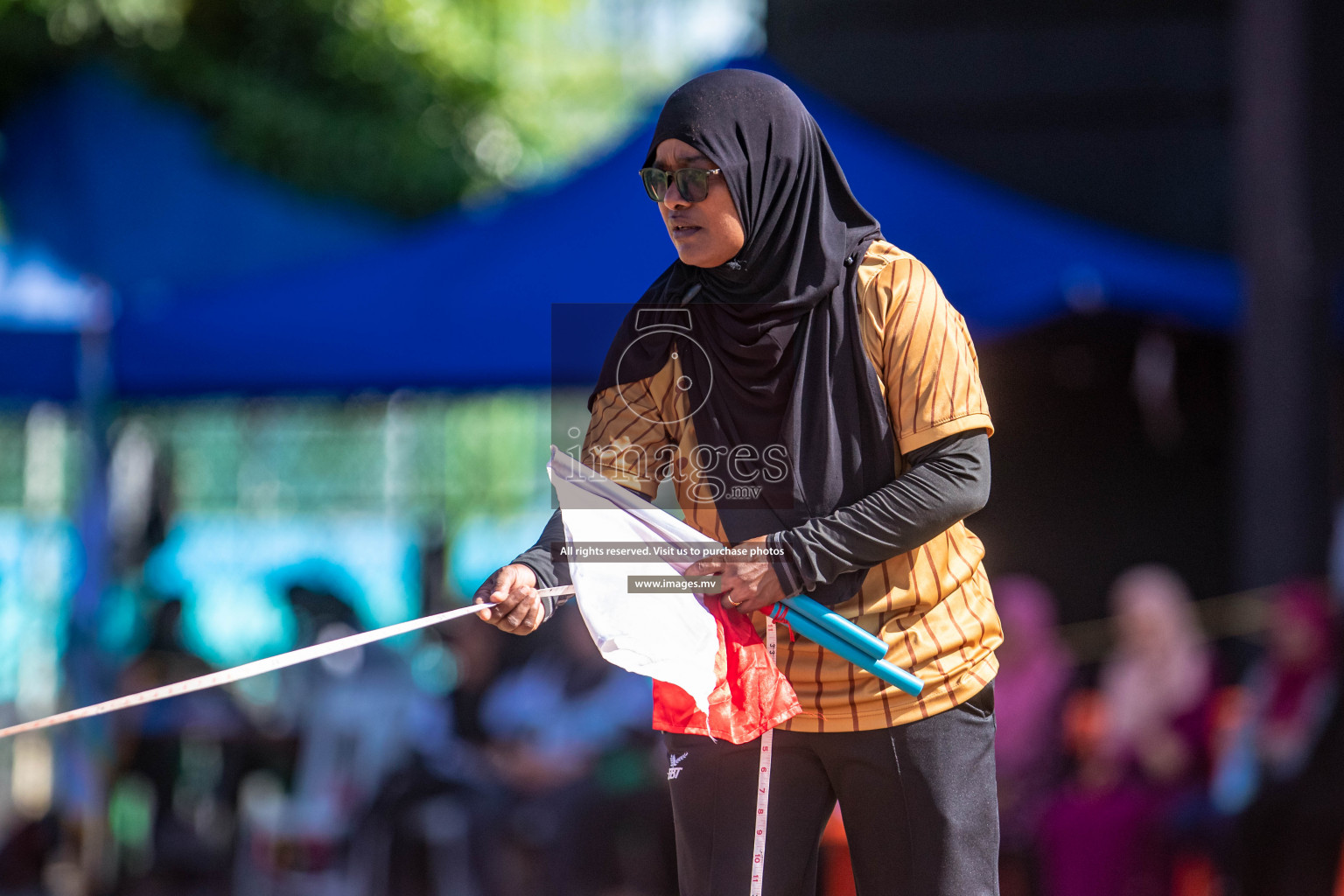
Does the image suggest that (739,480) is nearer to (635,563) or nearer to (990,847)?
(635,563)

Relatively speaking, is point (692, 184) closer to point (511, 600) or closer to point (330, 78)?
point (511, 600)

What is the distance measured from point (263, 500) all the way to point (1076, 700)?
21.7ft

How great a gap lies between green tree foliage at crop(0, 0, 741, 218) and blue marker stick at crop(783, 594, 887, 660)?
33.9 ft

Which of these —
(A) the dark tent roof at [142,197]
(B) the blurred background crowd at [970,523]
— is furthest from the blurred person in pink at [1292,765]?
(A) the dark tent roof at [142,197]

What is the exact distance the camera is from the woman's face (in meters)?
1.86

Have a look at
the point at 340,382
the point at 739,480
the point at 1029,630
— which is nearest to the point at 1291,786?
the point at 1029,630

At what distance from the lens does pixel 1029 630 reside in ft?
14.9

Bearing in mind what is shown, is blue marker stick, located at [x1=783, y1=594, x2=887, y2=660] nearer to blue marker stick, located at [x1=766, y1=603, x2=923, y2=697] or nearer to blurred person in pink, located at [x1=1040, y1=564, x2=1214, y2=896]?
blue marker stick, located at [x1=766, y1=603, x2=923, y2=697]

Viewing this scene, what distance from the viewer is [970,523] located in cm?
450

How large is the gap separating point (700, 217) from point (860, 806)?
0.85 meters

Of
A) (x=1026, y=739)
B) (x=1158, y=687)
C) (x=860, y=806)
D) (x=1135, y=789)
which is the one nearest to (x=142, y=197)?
(x=1026, y=739)

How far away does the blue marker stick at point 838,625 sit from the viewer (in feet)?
5.99

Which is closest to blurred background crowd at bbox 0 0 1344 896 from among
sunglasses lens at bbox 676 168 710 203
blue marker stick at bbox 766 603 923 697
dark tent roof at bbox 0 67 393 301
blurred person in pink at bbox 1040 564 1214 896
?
blurred person in pink at bbox 1040 564 1214 896

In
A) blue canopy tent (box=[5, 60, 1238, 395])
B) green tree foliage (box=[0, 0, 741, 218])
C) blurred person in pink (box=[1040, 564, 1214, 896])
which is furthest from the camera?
green tree foliage (box=[0, 0, 741, 218])
